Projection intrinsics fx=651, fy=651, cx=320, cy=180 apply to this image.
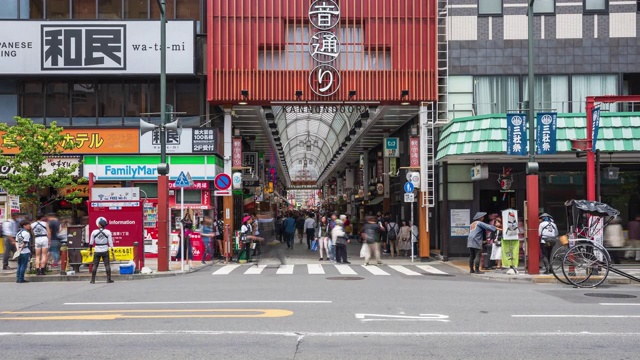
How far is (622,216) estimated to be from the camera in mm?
24672

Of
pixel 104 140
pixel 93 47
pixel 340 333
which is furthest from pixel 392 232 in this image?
pixel 340 333

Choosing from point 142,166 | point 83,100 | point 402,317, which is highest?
point 83,100

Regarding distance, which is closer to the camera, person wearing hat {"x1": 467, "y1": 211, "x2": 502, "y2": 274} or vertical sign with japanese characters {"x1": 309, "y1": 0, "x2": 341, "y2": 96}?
person wearing hat {"x1": 467, "y1": 211, "x2": 502, "y2": 274}

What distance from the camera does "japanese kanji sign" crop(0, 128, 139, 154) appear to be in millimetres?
26594

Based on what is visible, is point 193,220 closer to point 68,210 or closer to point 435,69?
point 68,210

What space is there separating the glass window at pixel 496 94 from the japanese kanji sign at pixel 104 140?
13.9 meters

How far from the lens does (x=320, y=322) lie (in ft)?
33.3

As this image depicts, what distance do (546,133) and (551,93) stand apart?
184 inches

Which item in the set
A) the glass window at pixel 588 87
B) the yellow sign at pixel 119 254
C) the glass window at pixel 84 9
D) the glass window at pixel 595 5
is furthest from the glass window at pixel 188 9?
the glass window at pixel 595 5

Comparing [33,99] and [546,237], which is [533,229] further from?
[33,99]

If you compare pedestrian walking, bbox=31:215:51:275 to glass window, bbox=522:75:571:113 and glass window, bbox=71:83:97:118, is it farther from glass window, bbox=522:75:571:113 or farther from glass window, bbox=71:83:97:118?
glass window, bbox=522:75:571:113

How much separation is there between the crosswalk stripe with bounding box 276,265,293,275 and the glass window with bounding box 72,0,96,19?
1350cm

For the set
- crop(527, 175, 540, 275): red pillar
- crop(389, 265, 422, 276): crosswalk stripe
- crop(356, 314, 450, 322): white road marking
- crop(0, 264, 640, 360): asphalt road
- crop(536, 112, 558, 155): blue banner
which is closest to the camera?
crop(0, 264, 640, 360): asphalt road

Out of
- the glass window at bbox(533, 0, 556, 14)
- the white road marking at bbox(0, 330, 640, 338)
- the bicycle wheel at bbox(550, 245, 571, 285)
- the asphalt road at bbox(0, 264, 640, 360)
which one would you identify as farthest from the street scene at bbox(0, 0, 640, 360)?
the white road marking at bbox(0, 330, 640, 338)
